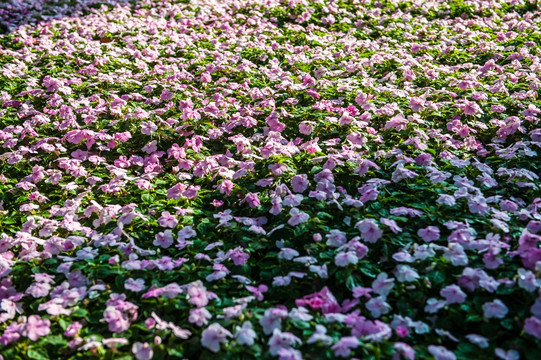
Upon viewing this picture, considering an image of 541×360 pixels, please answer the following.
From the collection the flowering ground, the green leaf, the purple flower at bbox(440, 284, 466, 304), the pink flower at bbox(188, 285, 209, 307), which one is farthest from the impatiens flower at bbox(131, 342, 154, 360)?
the purple flower at bbox(440, 284, 466, 304)

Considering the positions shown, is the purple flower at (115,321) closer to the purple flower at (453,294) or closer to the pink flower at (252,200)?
the pink flower at (252,200)

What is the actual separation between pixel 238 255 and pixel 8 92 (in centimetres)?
346

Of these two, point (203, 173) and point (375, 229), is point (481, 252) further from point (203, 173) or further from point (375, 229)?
point (203, 173)

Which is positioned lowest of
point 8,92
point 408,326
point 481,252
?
point 8,92

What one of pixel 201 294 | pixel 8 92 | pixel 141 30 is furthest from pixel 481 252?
pixel 141 30

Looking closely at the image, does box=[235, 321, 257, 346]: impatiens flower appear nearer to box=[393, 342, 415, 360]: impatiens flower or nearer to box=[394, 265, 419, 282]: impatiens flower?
box=[393, 342, 415, 360]: impatiens flower

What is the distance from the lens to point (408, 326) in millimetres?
2125

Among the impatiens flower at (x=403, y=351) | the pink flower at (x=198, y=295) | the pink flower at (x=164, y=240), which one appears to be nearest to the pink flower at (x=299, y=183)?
the pink flower at (x=164, y=240)

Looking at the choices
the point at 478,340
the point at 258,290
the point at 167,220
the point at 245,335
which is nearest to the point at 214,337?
the point at 245,335

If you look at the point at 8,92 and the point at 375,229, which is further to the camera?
the point at 8,92

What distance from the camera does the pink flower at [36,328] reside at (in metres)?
2.15

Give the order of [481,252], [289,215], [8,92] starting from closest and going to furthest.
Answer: [481,252] → [289,215] → [8,92]

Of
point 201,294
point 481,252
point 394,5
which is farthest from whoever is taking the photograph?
point 394,5

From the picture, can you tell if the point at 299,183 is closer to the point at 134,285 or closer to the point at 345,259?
the point at 345,259
